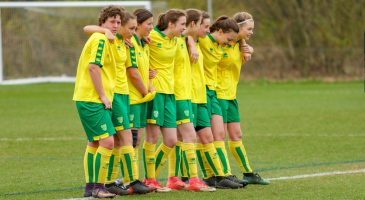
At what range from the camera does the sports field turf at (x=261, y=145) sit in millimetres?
9703

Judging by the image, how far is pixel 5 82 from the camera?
30.9m

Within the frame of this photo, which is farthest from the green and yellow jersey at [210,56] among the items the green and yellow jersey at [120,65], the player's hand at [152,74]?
the green and yellow jersey at [120,65]

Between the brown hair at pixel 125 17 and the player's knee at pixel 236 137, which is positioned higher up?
the brown hair at pixel 125 17

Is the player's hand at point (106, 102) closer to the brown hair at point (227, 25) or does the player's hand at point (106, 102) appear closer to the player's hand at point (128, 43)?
the player's hand at point (128, 43)

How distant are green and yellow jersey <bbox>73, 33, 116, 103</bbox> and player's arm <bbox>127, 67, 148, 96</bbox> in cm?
42

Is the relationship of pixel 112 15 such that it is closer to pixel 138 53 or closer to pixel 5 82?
pixel 138 53

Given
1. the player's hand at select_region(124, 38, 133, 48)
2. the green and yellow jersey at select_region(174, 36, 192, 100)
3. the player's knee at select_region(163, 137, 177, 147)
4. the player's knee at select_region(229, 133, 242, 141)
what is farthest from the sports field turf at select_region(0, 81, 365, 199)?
the player's hand at select_region(124, 38, 133, 48)

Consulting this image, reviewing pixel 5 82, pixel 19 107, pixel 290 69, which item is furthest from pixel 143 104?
pixel 290 69

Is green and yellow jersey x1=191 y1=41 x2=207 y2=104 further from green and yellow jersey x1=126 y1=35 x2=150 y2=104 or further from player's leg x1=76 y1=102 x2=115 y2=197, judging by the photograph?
player's leg x1=76 y1=102 x2=115 y2=197

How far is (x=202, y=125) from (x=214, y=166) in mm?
454

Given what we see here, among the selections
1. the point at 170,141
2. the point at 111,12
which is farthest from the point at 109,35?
the point at 170,141

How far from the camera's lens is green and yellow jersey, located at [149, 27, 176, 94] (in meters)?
9.77

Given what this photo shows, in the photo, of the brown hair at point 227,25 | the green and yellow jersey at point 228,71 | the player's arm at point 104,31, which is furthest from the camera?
the green and yellow jersey at point 228,71

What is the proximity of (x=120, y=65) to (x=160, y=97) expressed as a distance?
24.4 inches
